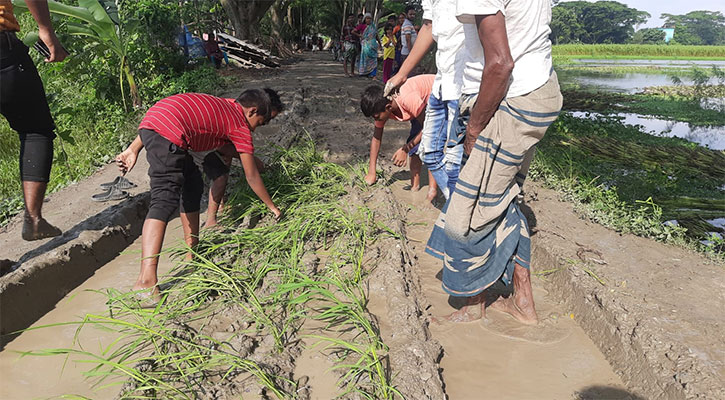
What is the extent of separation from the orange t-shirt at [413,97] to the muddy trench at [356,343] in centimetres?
93

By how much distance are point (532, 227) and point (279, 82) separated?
25.1ft

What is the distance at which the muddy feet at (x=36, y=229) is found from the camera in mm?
2672

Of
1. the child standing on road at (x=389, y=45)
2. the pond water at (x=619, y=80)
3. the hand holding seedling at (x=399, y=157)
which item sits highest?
the child standing on road at (x=389, y=45)

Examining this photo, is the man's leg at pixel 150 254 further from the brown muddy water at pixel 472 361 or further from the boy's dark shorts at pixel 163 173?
the brown muddy water at pixel 472 361

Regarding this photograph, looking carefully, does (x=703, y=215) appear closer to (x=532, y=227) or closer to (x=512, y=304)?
(x=532, y=227)

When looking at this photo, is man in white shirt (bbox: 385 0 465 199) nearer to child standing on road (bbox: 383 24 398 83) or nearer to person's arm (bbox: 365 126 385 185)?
person's arm (bbox: 365 126 385 185)

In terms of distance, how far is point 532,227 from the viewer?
10.7 ft

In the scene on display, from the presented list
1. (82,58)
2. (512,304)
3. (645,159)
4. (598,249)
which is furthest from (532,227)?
(82,58)

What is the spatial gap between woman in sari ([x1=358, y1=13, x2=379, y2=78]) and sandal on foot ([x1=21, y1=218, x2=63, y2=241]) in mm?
7784

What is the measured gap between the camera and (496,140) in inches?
76.2

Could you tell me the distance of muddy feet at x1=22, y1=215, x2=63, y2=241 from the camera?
267 centimetres

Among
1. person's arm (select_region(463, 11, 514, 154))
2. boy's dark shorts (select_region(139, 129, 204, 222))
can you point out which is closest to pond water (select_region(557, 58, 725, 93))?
person's arm (select_region(463, 11, 514, 154))

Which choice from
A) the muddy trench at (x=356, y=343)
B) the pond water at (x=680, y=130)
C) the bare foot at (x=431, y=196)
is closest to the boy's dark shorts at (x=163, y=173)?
the muddy trench at (x=356, y=343)

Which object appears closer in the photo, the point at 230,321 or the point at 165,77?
the point at 230,321
